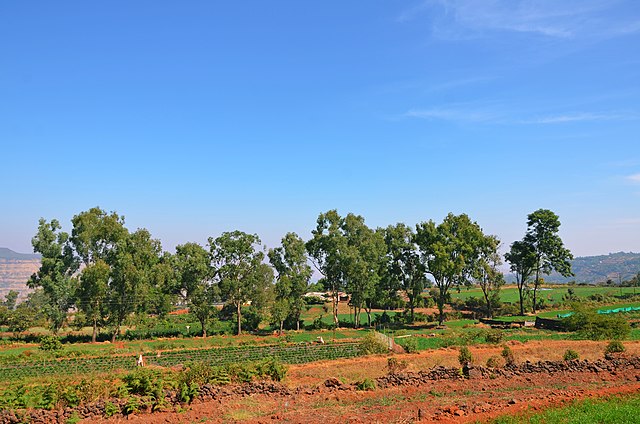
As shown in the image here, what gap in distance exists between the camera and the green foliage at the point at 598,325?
3994 cm

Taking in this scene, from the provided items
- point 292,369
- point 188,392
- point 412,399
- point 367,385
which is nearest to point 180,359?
point 292,369

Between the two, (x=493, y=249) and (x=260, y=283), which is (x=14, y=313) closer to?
(x=260, y=283)

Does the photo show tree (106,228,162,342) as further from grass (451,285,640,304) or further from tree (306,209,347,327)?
grass (451,285,640,304)

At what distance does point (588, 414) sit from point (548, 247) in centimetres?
5137

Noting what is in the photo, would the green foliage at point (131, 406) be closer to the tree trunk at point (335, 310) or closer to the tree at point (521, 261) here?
the tree trunk at point (335, 310)

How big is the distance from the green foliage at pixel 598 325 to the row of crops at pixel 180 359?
20700 mm

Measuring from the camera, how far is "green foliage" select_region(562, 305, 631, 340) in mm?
39938

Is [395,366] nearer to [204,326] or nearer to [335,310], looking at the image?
[335,310]

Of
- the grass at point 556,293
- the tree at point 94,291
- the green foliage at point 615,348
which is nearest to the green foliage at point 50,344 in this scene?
the tree at point 94,291

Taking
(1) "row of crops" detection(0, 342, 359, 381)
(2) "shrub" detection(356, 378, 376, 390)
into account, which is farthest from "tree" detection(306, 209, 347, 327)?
(2) "shrub" detection(356, 378, 376, 390)

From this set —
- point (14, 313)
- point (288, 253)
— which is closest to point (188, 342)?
point (288, 253)

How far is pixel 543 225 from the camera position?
63.8 m

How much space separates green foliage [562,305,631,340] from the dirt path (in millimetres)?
15475

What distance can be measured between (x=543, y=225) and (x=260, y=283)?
39138 millimetres
